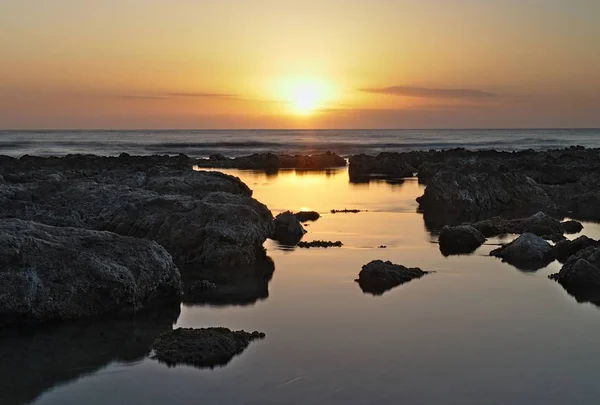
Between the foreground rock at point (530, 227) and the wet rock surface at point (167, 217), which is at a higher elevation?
the wet rock surface at point (167, 217)

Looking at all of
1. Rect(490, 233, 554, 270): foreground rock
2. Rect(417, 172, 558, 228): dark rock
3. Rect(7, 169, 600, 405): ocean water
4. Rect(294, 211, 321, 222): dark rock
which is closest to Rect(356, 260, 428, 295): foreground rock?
Rect(7, 169, 600, 405): ocean water

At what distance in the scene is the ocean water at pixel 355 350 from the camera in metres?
8.77

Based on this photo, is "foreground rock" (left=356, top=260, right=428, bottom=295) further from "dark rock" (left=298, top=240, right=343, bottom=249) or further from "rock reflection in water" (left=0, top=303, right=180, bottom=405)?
"rock reflection in water" (left=0, top=303, right=180, bottom=405)

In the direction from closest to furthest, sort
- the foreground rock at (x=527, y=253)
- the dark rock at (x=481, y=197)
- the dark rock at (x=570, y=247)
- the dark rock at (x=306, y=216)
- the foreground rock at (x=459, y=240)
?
the foreground rock at (x=527, y=253) < the dark rock at (x=570, y=247) < the foreground rock at (x=459, y=240) < the dark rock at (x=306, y=216) < the dark rock at (x=481, y=197)

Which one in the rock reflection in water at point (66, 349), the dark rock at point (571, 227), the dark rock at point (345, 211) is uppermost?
the dark rock at point (571, 227)

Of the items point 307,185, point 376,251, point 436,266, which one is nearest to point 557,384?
point 436,266

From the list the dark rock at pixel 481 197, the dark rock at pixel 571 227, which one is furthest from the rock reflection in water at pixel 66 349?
the dark rock at pixel 481 197

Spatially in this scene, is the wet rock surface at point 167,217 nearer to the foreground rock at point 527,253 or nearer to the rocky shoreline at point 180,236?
the rocky shoreline at point 180,236

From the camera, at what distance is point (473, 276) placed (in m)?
15.3

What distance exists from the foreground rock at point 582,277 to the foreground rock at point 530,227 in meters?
5.03

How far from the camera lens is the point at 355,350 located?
10250mm

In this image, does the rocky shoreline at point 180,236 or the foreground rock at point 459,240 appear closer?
the rocky shoreline at point 180,236

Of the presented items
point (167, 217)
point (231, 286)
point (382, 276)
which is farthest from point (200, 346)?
point (167, 217)

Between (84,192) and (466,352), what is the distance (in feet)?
→ 42.2
